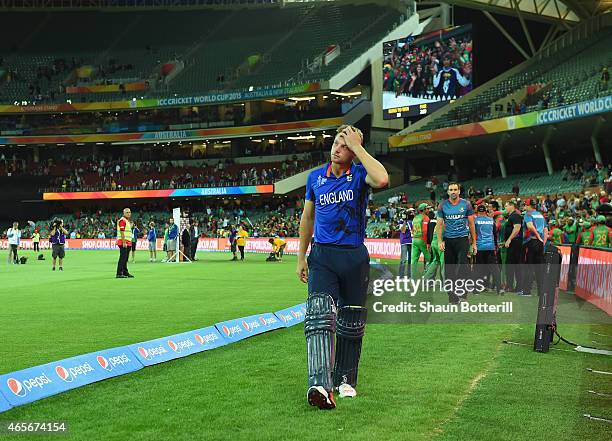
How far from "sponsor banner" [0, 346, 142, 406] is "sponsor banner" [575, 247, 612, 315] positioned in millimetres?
8383

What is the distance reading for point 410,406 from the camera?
5941mm

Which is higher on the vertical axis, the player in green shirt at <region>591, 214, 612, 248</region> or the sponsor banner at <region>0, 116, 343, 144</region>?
Answer: the sponsor banner at <region>0, 116, 343, 144</region>

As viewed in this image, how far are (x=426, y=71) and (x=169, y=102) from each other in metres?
27.6

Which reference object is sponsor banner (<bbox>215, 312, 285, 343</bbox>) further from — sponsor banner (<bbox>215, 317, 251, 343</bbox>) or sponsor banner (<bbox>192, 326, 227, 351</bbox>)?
sponsor banner (<bbox>192, 326, 227, 351</bbox>)

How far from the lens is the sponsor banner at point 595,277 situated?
12.6m

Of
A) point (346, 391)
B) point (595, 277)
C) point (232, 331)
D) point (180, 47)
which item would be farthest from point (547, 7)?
point (346, 391)

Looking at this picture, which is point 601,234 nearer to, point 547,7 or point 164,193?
point 547,7

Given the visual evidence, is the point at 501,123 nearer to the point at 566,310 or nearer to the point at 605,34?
the point at 605,34

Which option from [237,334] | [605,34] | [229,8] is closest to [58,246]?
[237,334]

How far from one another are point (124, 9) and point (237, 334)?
75.1m

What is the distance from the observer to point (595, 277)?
14.0 m

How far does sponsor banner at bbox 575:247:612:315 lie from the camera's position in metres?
12.6

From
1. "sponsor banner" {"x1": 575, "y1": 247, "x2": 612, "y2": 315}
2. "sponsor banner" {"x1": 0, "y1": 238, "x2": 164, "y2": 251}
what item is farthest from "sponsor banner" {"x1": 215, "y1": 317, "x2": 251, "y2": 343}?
"sponsor banner" {"x1": 0, "y1": 238, "x2": 164, "y2": 251}

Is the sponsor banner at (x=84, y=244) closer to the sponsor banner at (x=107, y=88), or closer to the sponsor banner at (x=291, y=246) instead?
the sponsor banner at (x=291, y=246)
